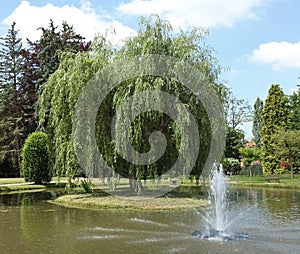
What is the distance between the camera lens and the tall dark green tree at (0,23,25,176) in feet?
110

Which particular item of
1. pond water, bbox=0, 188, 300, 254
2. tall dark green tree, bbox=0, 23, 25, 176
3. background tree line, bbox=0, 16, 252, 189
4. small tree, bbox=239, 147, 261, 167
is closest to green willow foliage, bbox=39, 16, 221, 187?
background tree line, bbox=0, 16, 252, 189

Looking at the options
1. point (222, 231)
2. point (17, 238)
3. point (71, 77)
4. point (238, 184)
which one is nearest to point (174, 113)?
point (71, 77)

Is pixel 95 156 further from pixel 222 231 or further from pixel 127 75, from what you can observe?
pixel 222 231

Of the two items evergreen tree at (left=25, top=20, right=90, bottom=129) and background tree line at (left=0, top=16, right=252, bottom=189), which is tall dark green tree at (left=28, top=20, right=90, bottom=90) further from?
background tree line at (left=0, top=16, right=252, bottom=189)

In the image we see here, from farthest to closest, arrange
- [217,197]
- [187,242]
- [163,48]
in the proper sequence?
[163,48] < [217,197] < [187,242]

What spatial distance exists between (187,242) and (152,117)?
6.74 m

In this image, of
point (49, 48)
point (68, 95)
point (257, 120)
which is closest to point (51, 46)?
point (49, 48)

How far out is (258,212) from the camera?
39.5 feet

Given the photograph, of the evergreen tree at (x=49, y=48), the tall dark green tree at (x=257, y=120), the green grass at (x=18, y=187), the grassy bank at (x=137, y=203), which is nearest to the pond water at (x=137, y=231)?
the grassy bank at (x=137, y=203)

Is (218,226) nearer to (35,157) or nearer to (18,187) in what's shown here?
(18,187)

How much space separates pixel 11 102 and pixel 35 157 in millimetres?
12349

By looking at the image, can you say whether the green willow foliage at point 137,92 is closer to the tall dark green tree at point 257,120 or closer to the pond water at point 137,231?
the pond water at point 137,231

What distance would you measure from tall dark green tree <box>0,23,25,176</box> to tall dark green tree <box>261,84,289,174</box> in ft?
67.8

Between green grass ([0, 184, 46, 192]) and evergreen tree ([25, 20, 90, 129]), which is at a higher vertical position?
evergreen tree ([25, 20, 90, 129])
